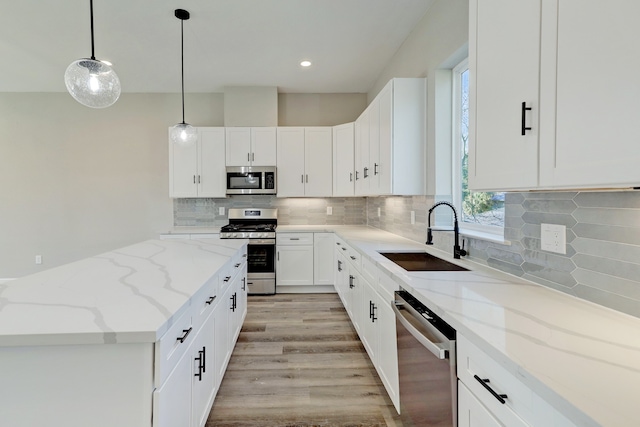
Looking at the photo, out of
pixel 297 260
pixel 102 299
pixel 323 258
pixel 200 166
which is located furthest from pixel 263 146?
pixel 102 299

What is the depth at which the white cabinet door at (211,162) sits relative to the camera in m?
4.37

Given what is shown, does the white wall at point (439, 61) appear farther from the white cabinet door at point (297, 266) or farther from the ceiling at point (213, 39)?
the white cabinet door at point (297, 266)

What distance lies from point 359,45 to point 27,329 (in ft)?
11.1

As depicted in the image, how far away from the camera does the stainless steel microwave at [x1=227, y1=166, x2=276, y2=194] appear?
14.3ft

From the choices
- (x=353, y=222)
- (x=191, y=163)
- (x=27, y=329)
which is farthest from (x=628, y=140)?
(x=191, y=163)

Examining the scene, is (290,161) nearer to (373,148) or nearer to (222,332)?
(373,148)

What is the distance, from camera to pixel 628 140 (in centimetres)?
79

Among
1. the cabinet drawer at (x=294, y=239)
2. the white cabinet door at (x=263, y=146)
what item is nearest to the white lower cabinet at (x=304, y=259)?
the cabinet drawer at (x=294, y=239)

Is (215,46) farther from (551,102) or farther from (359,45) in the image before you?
(551,102)

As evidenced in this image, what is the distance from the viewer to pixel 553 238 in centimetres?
138

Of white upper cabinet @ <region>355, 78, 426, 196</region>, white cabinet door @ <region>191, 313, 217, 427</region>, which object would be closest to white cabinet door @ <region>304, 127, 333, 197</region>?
white upper cabinet @ <region>355, 78, 426, 196</region>

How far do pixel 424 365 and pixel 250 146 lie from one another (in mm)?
3741

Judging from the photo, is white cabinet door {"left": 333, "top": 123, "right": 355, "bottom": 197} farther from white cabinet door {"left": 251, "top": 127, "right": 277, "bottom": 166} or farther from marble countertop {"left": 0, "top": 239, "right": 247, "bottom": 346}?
marble countertop {"left": 0, "top": 239, "right": 247, "bottom": 346}

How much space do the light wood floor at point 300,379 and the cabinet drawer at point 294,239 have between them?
3.59ft
